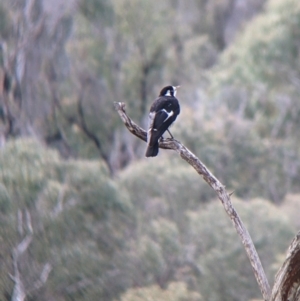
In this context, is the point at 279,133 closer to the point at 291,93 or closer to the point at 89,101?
the point at 291,93

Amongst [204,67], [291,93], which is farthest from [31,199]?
[204,67]

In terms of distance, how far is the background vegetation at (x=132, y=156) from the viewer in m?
13.3

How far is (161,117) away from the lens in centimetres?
736

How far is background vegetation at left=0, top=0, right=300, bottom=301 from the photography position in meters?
13.3

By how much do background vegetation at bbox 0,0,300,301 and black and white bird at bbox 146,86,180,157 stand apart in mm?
3990

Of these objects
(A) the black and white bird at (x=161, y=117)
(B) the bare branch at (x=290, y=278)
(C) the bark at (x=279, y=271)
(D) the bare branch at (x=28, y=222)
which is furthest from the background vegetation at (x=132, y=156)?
(B) the bare branch at (x=290, y=278)

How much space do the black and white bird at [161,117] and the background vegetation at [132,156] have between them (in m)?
3.99

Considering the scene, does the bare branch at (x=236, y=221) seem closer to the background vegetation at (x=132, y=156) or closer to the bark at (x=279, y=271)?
the bark at (x=279, y=271)

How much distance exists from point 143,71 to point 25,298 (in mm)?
18198

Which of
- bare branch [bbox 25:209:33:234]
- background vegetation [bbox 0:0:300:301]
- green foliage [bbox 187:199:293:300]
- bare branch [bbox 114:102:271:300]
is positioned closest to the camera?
bare branch [bbox 114:102:271:300]

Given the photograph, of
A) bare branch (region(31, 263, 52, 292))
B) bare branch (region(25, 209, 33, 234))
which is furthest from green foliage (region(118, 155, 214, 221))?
bare branch (region(31, 263, 52, 292))

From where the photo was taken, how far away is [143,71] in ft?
92.9

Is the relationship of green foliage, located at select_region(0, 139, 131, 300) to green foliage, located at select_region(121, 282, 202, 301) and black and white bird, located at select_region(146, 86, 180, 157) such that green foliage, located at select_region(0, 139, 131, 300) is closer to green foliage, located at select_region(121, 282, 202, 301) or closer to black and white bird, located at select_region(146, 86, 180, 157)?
green foliage, located at select_region(121, 282, 202, 301)

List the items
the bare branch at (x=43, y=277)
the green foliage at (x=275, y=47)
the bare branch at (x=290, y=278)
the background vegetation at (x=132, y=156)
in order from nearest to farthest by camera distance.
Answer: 1. the bare branch at (x=290, y=278)
2. the bare branch at (x=43, y=277)
3. the background vegetation at (x=132, y=156)
4. the green foliage at (x=275, y=47)
